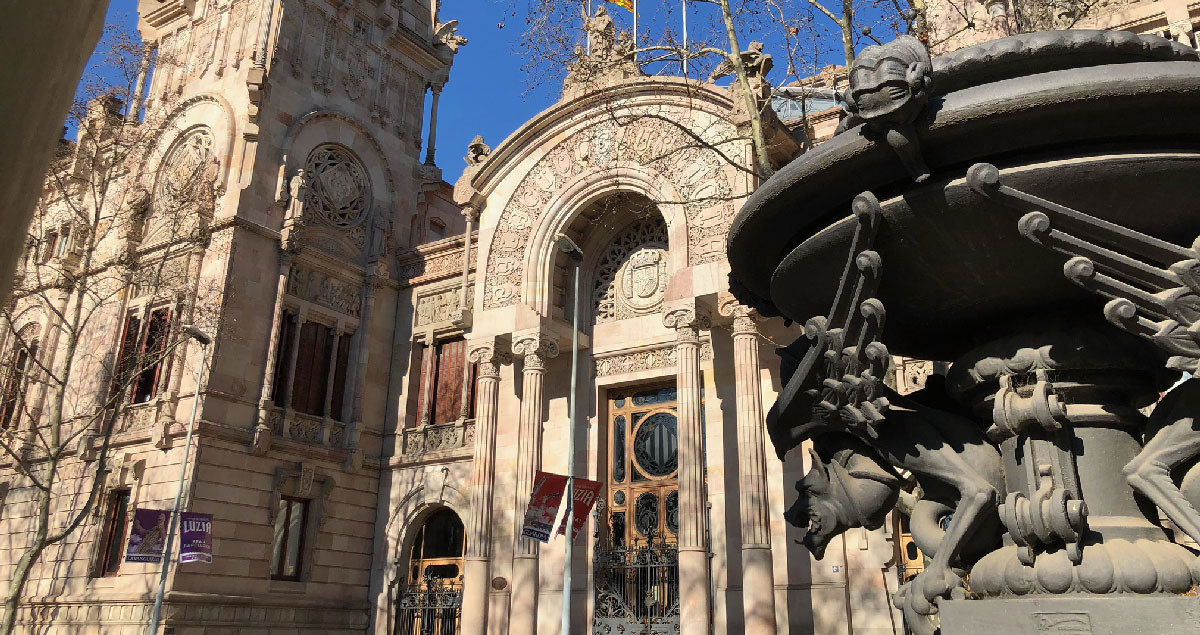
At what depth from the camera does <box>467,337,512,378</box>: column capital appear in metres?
20.4

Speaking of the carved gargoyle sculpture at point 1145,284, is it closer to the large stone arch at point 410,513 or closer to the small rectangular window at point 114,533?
the large stone arch at point 410,513

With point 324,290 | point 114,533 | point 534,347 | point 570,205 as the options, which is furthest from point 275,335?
point 570,205

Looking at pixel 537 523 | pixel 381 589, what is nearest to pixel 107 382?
pixel 381 589

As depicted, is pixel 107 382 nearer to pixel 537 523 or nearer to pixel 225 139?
pixel 225 139

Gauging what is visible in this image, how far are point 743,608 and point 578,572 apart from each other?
402 centimetres

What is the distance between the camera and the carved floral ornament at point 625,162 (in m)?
18.4

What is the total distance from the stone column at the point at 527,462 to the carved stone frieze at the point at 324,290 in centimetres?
760

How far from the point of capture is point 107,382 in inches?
946

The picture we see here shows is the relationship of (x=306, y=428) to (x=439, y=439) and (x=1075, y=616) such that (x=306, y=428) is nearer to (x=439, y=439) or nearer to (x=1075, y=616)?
(x=439, y=439)

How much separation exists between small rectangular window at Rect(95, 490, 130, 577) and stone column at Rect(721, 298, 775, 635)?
15.4 meters

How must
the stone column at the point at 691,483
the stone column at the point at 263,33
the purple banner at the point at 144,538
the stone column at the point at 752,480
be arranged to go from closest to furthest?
1. the stone column at the point at 752,480
2. the stone column at the point at 691,483
3. the purple banner at the point at 144,538
4. the stone column at the point at 263,33

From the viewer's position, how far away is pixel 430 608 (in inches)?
867

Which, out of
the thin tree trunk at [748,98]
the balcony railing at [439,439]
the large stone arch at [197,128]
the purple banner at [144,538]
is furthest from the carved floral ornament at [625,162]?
the purple banner at [144,538]

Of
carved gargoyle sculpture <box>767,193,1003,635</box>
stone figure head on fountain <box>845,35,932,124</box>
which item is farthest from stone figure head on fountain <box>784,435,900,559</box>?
stone figure head on fountain <box>845,35,932,124</box>
